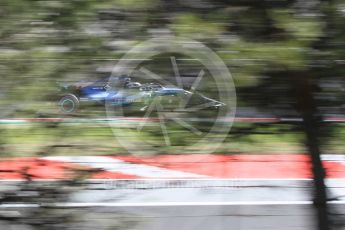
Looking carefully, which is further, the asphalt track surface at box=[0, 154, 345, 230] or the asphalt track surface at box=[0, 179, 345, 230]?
the asphalt track surface at box=[0, 179, 345, 230]

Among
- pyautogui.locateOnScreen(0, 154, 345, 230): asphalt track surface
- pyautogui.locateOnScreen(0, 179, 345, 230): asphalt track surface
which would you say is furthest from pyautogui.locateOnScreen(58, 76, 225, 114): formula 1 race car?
pyautogui.locateOnScreen(0, 179, 345, 230): asphalt track surface

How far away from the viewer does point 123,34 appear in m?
1.86

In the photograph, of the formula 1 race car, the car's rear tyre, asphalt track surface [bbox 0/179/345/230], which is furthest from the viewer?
asphalt track surface [bbox 0/179/345/230]

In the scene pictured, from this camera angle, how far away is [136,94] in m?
1.92

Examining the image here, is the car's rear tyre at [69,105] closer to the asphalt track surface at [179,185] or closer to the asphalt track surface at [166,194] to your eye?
the asphalt track surface at [179,185]

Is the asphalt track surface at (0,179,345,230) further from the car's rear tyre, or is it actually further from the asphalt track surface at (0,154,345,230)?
the car's rear tyre

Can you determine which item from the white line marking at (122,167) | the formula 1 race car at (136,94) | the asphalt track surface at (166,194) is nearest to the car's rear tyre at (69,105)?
the formula 1 race car at (136,94)

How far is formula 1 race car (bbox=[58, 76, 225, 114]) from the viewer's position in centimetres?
188

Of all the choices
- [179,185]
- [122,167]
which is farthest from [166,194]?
[122,167]

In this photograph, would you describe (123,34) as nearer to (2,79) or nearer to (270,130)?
(2,79)

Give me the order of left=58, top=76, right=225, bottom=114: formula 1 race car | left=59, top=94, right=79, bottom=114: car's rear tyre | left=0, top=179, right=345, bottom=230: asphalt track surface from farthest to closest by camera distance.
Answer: left=0, top=179, right=345, bottom=230: asphalt track surface < left=59, top=94, right=79, bottom=114: car's rear tyre < left=58, top=76, right=225, bottom=114: formula 1 race car

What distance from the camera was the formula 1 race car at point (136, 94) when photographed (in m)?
1.88

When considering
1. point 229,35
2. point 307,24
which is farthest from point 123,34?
point 307,24

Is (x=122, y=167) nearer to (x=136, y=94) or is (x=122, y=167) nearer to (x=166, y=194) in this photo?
(x=136, y=94)
